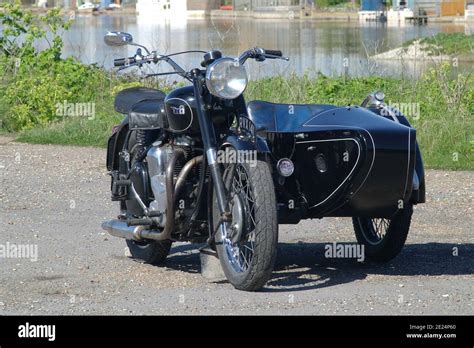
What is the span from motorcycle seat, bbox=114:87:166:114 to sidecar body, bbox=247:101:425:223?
1.13m

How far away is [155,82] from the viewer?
19453 millimetres

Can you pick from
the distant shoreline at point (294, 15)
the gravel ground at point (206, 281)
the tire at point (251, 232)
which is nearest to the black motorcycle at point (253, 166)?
the tire at point (251, 232)

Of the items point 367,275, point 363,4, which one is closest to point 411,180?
point 367,275

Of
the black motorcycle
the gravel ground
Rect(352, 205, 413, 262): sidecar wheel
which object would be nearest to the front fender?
the black motorcycle

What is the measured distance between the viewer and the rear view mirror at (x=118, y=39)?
296 inches

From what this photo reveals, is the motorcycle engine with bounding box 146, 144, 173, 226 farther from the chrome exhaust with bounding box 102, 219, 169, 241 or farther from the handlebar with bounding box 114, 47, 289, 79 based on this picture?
the handlebar with bounding box 114, 47, 289, 79

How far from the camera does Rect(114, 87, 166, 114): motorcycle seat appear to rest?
8281 mm

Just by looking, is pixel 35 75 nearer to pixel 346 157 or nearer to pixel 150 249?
pixel 150 249

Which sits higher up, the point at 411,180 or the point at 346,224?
the point at 411,180

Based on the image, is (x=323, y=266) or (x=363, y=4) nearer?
(x=323, y=266)

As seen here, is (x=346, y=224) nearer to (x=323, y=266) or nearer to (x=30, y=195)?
(x=323, y=266)

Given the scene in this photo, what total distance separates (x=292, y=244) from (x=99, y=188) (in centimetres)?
360

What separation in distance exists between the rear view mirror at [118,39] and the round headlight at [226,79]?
883 mm
